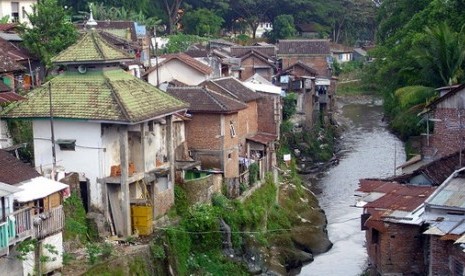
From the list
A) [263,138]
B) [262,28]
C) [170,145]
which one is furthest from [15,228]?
[262,28]

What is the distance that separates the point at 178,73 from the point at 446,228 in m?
23.3

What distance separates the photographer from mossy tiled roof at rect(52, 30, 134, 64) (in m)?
26.6

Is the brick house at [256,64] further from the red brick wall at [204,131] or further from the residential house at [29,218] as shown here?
the residential house at [29,218]

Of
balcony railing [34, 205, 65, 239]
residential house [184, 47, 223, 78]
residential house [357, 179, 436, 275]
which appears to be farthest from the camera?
residential house [184, 47, 223, 78]

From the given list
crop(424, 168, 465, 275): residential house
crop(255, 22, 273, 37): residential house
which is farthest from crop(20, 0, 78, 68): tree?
crop(255, 22, 273, 37): residential house

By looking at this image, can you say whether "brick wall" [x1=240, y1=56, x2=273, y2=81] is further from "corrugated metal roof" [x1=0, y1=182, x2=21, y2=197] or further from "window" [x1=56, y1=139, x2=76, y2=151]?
"corrugated metal roof" [x1=0, y1=182, x2=21, y2=197]

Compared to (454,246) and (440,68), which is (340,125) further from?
(454,246)

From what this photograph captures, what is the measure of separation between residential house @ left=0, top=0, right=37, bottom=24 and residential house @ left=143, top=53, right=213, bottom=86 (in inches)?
436

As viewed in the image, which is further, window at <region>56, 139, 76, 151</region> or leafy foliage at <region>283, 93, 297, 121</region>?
leafy foliage at <region>283, 93, 297, 121</region>

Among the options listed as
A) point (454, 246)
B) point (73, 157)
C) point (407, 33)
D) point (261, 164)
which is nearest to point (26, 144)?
point (73, 157)

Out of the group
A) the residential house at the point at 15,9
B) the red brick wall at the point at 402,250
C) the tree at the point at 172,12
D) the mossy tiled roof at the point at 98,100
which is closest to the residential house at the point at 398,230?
the red brick wall at the point at 402,250

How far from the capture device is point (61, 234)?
72.3 feet

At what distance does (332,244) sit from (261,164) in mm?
4966

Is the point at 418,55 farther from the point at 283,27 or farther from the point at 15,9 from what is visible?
the point at 283,27
